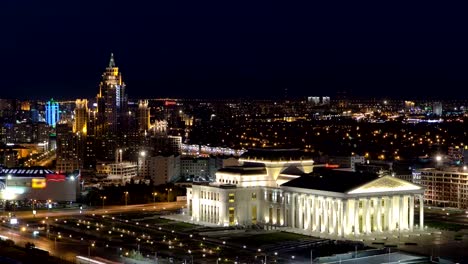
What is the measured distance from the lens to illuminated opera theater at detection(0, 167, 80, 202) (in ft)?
180

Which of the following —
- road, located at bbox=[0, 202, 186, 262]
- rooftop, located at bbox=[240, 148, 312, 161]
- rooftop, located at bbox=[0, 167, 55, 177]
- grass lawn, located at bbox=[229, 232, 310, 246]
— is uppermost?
rooftop, located at bbox=[240, 148, 312, 161]

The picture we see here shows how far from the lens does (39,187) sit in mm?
54781

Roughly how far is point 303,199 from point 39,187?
726 inches

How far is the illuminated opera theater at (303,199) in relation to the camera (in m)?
41.5

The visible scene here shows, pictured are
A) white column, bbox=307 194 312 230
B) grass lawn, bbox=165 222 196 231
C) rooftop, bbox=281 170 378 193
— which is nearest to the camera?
rooftop, bbox=281 170 378 193

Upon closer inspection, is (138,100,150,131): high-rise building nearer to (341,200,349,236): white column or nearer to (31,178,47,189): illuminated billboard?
(31,178,47,189): illuminated billboard

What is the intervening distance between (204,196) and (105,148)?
48.1 meters

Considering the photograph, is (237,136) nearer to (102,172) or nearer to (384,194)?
(102,172)

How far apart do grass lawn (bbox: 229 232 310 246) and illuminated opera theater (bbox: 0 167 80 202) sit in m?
17.8

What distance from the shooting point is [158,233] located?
40875 mm

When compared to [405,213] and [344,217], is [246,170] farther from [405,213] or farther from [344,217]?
[405,213]

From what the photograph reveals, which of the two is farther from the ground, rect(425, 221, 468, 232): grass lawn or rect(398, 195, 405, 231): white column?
rect(398, 195, 405, 231): white column

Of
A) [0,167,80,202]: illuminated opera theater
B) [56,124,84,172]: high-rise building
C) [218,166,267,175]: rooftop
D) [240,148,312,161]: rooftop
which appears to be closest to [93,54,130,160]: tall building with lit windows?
[56,124,84,172]: high-rise building

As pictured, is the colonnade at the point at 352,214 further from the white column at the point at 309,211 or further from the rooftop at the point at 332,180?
the rooftop at the point at 332,180
